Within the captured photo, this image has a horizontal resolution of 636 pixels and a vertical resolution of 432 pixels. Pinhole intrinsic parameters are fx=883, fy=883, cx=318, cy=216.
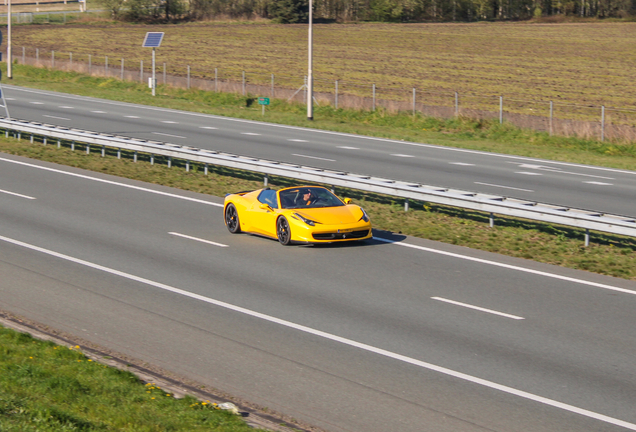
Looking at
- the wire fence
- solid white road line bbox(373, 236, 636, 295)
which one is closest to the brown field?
the wire fence

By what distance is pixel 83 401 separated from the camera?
7.95m

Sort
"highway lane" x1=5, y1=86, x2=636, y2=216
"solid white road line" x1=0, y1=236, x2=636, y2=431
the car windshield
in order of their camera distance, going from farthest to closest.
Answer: "highway lane" x1=5, y1=86, x2=636, y2=216 → the car windshield → "solid white road line" x1=0, y1=236, x2=636, y2=431

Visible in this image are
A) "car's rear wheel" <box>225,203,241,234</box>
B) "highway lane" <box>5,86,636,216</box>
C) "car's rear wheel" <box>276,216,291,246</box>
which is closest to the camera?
"car's rear wheel" <box>276,216,291,246</box>

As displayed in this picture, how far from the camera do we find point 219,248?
16.2 m

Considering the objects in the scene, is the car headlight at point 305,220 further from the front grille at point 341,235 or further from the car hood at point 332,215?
the front grille at point 341,235

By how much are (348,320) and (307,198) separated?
18.5 ft

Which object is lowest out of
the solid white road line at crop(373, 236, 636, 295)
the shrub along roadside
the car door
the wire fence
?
the solid white road line at crop(373, 236, 636, 295)

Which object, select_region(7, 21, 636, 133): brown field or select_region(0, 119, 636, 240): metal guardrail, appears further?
select_region(7, 21, 636, 133): brown field

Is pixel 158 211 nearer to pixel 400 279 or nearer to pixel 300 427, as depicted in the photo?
pixel 400 279

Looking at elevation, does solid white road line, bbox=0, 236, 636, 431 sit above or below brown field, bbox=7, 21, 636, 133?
below

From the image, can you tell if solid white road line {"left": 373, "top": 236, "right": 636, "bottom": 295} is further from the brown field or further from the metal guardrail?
the brown field

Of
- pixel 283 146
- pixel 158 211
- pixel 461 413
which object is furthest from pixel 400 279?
pixel 283 146

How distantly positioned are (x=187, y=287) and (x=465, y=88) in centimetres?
4339

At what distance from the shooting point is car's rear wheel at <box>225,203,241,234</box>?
58.0 feet
